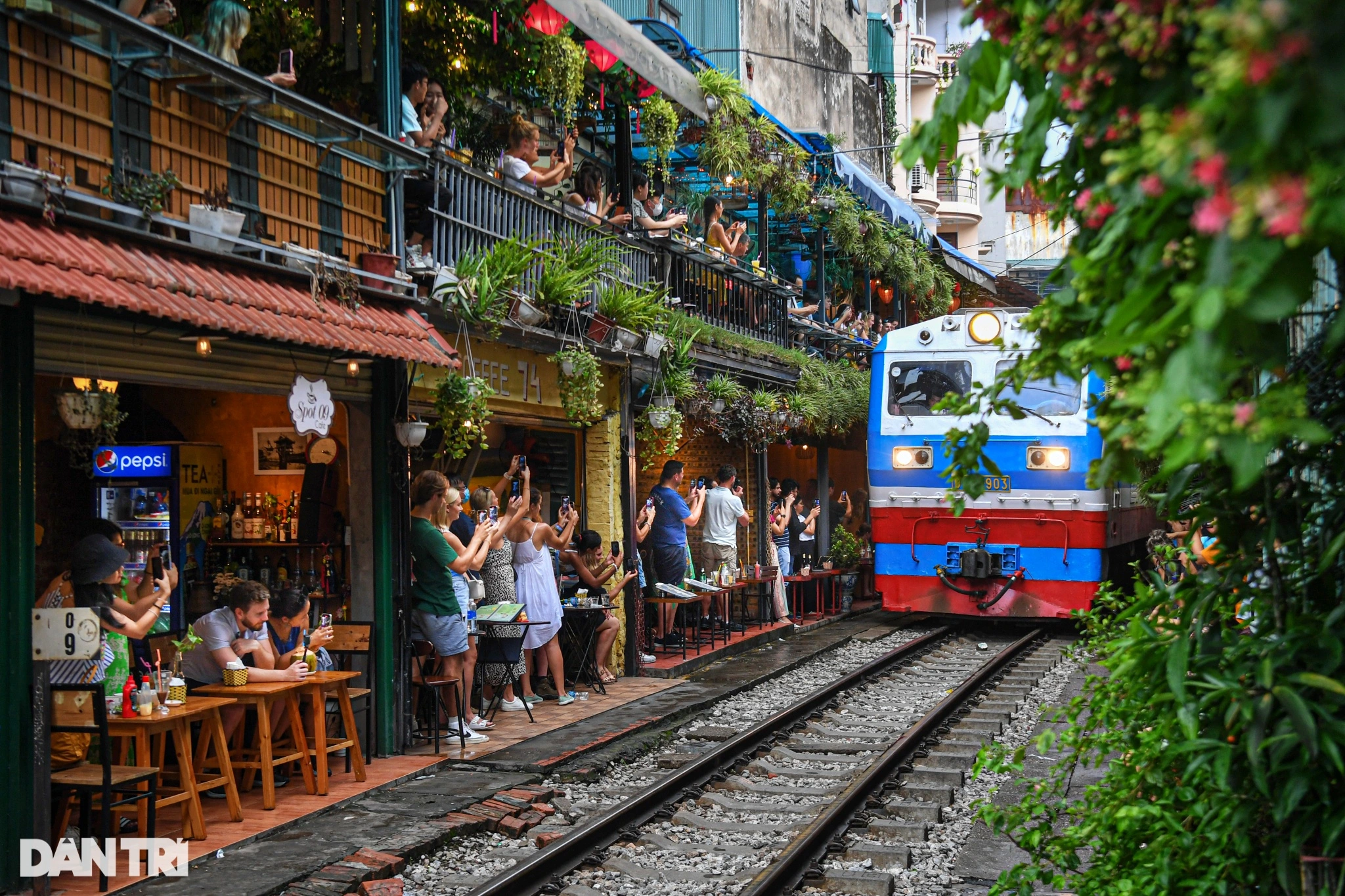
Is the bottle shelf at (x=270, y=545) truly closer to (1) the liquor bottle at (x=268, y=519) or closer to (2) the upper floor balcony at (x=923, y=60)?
(1) the liquor bottle at (x=268, y=519)

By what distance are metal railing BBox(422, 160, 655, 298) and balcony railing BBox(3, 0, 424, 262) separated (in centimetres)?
60

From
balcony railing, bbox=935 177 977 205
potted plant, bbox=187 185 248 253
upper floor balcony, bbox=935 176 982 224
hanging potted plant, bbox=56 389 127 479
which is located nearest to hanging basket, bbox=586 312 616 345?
potted plant, bbox=187 185 248 253

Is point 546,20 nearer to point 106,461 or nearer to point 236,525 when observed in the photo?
point 236,525

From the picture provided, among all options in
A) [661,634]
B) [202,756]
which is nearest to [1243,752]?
[202,756]

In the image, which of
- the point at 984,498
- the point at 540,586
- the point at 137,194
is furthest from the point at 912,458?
the point at 137,194

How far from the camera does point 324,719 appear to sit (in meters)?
8.22

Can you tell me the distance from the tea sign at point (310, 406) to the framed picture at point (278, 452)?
2.79 m

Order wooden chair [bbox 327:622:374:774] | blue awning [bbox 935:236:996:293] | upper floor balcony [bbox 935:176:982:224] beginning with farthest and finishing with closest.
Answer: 1. upper floor balcony [bbox 935:176:982:224]
2. blue awning [bbox 935:236:996:293]
3. wooden chair [bbox 327:622:374:774]

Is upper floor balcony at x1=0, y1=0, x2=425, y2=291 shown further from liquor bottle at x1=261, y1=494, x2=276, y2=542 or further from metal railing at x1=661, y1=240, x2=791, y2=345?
metal railing at x1=661, y1=240, x2=791, y2=345

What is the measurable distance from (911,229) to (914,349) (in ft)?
28.6

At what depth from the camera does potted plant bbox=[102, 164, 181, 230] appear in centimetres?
675

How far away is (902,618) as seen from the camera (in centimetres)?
1872

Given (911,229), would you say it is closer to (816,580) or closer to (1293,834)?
(816,580)

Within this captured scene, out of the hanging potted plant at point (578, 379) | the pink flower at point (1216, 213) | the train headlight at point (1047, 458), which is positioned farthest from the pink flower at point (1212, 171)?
the train headlight at point (1047, 458)
